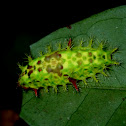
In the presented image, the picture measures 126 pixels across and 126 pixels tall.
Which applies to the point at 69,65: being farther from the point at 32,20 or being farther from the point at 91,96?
the point at 32,20

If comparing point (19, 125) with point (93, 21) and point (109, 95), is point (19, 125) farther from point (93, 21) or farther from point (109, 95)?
point (93, 21)

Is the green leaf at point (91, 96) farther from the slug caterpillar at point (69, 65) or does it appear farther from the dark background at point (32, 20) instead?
the dark background at point (32, 20)

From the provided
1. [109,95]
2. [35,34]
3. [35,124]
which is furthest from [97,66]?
[35,34]

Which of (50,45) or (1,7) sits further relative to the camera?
(1,7)

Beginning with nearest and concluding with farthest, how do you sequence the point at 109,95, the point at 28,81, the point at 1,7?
the point at 109,95 → the point at 28,81 → the point at 1,7

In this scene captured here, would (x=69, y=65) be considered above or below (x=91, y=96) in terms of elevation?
above

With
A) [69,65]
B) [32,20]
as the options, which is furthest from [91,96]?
[32,20]
